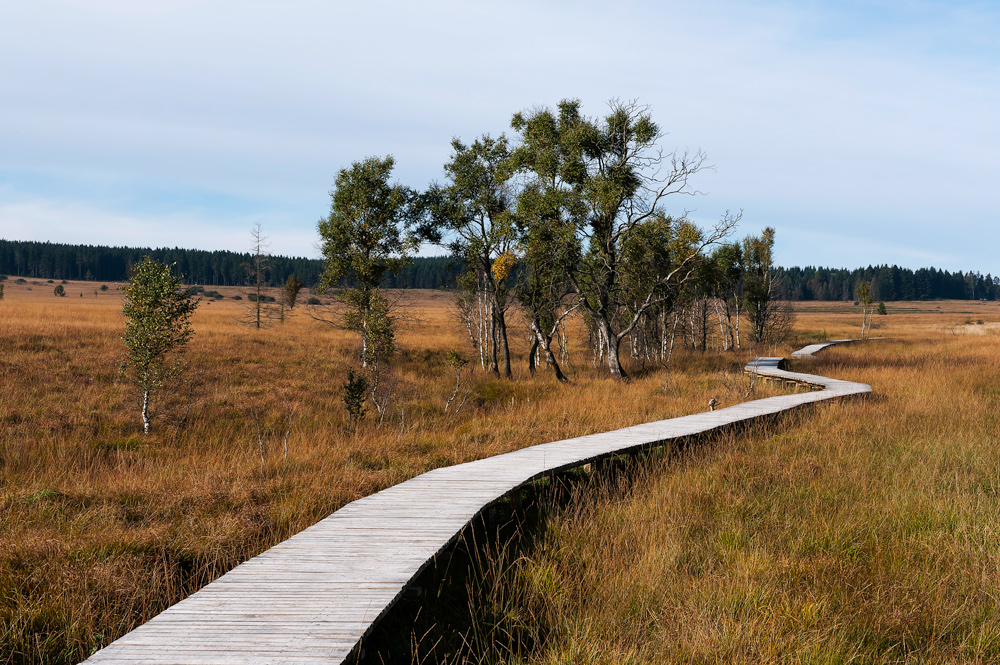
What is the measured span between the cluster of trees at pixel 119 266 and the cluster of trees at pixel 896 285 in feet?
293

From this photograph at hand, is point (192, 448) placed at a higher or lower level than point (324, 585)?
lower

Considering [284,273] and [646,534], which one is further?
[284,273]

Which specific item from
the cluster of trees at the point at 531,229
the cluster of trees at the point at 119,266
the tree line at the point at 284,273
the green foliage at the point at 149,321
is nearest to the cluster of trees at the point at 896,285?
the tree line at the point at 284,273

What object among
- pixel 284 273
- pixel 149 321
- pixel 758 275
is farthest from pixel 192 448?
pixel 284 273

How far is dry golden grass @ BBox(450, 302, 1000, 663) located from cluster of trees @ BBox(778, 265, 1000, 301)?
142 metres

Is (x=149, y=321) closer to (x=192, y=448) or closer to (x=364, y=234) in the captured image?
(x=192, y=448)

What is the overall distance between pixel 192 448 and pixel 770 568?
10.7m

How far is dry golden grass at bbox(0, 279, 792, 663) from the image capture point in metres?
4.23

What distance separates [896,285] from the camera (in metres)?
143

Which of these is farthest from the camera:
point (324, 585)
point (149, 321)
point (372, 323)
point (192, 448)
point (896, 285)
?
point (896, 285)

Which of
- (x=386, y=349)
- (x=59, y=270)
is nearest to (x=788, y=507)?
(x=386, y=349)

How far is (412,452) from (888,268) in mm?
166839

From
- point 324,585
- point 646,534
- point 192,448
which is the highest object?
point 324,585

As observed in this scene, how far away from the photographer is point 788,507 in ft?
19.4
